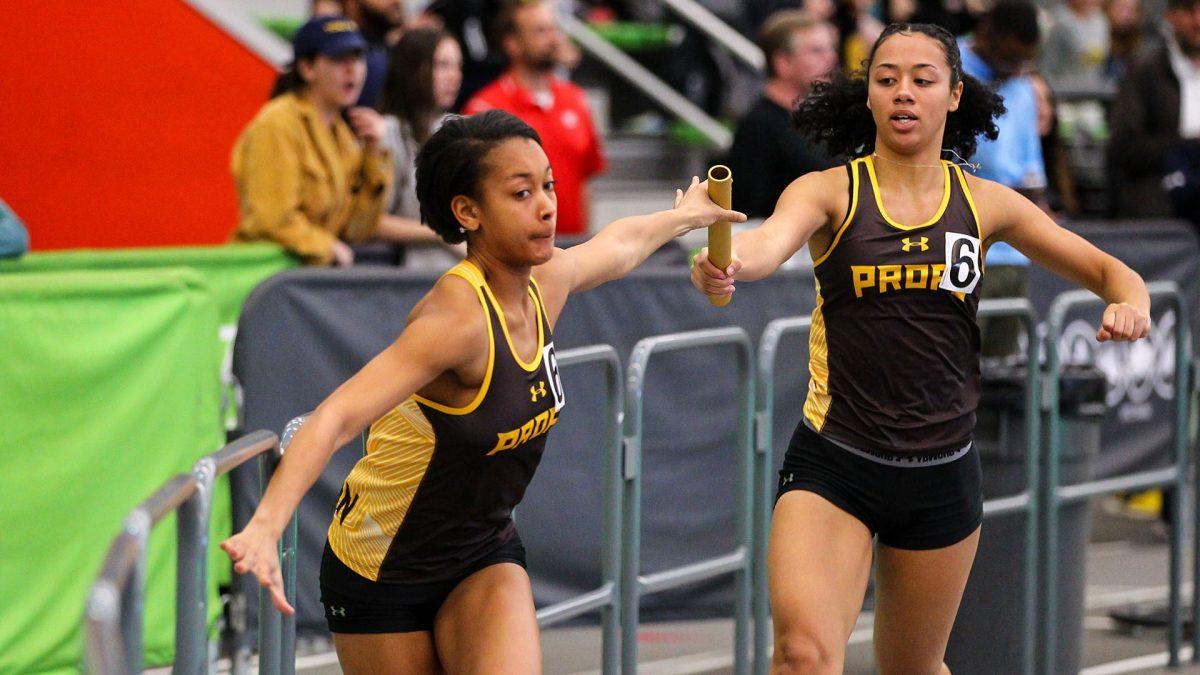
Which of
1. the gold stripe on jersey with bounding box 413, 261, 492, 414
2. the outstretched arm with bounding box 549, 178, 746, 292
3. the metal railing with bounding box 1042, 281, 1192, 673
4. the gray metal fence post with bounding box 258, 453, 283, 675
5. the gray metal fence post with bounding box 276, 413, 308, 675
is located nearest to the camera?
the gold stripe on jersey with bounding box 413, 261, 492, 414

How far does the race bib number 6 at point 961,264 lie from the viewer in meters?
4.77

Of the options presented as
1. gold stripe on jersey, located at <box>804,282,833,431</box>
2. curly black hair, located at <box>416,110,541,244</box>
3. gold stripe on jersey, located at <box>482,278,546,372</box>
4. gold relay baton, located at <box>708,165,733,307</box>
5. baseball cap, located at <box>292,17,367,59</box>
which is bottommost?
gold stripe on jersey, located at <box>804,282,833,431</box>

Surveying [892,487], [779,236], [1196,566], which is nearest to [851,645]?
→ [1196,566]

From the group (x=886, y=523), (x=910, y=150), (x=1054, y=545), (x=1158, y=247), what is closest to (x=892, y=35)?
(x=910, y=150)

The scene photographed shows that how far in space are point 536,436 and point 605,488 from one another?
1405mm

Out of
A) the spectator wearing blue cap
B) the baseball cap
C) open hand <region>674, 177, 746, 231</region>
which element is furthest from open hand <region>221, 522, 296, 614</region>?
the baseball cap

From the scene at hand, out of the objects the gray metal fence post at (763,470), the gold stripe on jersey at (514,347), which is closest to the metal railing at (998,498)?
the gray metal fence post at (763,470)

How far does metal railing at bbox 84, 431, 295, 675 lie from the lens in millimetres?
2467

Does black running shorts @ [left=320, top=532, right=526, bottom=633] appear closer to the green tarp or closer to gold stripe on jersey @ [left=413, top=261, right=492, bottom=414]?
gold stripe on jersey @ [left=413, top=261, right=492, bottom=414]

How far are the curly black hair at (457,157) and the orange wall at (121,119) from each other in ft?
18.0

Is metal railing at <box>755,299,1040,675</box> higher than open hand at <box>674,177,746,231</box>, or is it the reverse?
open hand at <box>674,177,746,231</box>

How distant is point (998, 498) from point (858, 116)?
83.8 inches

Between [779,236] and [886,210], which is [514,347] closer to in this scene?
[779,236]

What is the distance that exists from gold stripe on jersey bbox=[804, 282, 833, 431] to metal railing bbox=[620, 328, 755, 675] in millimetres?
742
